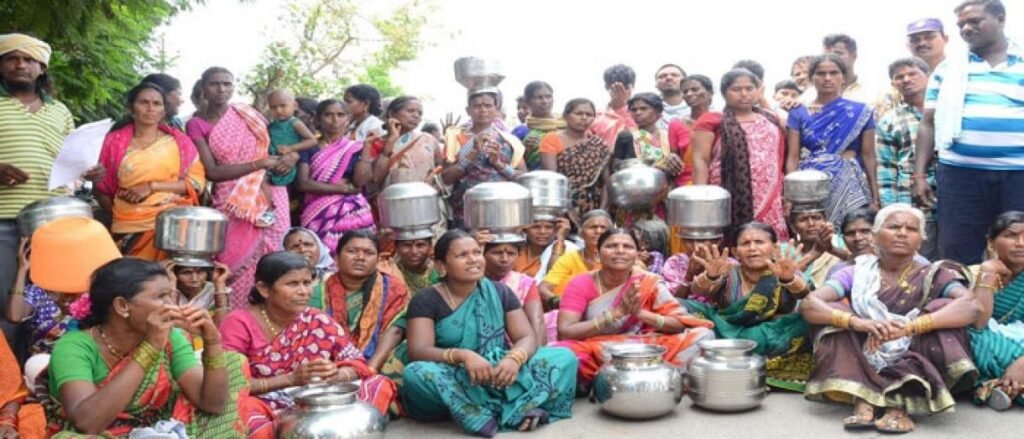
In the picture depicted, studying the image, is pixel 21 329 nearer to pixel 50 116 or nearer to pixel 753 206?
pixel 50 116

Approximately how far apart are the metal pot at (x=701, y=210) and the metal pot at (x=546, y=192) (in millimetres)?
741

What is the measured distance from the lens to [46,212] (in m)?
5.07

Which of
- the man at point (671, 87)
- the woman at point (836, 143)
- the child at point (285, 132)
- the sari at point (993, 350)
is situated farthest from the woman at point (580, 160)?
the sari at point (993, 350)

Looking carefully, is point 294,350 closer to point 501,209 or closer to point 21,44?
point 501,209

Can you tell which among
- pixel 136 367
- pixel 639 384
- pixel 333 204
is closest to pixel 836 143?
pixel 639 384

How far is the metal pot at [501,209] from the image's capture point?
5.63 metres

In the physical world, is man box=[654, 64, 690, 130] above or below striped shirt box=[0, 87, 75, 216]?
above

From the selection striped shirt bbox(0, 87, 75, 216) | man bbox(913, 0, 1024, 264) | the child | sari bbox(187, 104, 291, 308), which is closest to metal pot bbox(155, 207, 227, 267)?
sari bbox(187, 104, 291, 308)

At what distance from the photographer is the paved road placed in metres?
4.33

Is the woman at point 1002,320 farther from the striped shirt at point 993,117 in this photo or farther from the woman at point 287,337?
the woman at point 287,337

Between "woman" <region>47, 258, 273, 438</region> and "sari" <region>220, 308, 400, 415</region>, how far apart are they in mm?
586

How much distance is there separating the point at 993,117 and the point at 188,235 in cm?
440

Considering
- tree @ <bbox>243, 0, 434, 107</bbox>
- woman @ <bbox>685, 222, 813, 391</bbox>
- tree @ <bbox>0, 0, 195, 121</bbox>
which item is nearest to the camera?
→ woman @ <bbox>685, 222, 813, 391</bbox>

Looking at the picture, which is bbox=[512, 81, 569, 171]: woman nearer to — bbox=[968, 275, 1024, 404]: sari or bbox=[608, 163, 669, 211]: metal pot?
bbox=[608, 163, 669, 211]: metal pot
